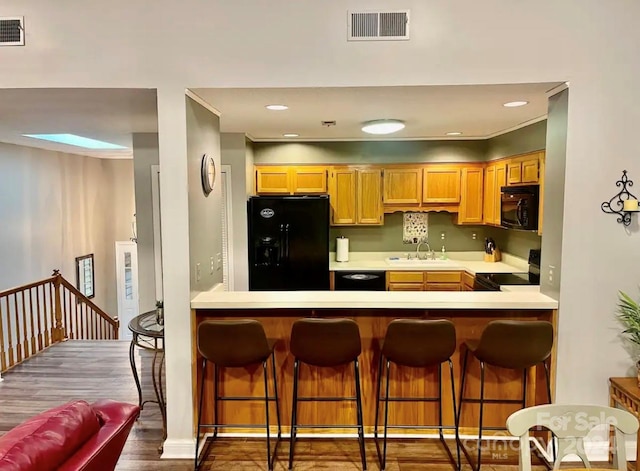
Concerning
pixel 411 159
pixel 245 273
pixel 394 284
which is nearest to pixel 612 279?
pixel 394 284

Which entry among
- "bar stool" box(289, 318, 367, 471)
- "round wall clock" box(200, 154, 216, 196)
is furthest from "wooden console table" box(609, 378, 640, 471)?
"round wall clock" box(200, 154, 216, 196)

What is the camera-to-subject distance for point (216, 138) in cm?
331

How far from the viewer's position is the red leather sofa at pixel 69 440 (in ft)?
4.53

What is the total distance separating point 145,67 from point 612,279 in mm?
3219

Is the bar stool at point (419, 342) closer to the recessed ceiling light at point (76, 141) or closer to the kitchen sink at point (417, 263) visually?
the kitchen sink at point (417, 263)

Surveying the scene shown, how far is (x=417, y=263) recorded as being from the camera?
17.8 feet

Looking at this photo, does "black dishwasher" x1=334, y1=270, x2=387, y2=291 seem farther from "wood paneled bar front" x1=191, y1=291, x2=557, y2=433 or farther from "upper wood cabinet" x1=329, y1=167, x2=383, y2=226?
"wood paneled bar front" x1=191, y1=291, x2=557, y2=433

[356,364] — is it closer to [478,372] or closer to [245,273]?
[478,372]

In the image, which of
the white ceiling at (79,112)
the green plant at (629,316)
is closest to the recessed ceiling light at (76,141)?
the white ceiling at (79,112)

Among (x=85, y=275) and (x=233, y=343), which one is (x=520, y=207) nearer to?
(x=233, y=343)

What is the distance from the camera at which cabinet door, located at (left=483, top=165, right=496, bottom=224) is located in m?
5.05

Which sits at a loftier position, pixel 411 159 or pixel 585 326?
pixel 411 159

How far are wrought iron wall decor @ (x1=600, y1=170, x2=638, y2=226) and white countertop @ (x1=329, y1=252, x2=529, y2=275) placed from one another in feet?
7.06

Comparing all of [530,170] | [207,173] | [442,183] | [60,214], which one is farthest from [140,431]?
[60,214]
